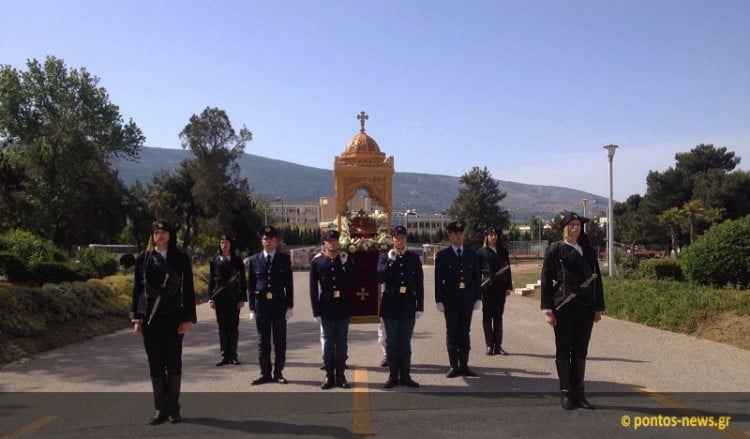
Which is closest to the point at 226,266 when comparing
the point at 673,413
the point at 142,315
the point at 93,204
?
the point at 142,315

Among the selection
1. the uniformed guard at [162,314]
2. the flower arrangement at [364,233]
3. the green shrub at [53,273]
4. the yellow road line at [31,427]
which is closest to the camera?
the yellow road line at [31,427]

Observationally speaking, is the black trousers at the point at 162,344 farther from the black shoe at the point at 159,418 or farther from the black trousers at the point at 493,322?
the black trousers at the point at 493,322

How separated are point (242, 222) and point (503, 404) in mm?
44836

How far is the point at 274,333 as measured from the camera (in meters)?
7.99

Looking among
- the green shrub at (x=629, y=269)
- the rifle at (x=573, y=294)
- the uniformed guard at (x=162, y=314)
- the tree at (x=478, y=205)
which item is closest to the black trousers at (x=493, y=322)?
the rifle at (x=573, y=294)

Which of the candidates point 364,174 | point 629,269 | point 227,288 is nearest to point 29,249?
point 227,288

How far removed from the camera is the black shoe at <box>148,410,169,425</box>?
617 cm

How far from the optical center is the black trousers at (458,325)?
8211 millimetres

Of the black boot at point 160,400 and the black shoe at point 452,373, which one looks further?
the black shoe at point 452,373

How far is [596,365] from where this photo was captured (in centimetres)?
889

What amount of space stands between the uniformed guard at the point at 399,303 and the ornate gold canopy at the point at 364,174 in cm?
4023

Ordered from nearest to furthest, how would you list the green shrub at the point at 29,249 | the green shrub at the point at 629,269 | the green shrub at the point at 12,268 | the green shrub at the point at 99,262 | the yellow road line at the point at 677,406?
the yellow road line at the point at 677,406 → the green shrub at the point at 12,268 → the green shrub at the point at 29,249 → the green shrub at the point at 99,262 → the green shrub at the point at 629,269

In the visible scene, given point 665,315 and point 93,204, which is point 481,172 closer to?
point 93,204

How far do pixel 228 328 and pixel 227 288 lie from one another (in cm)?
67
